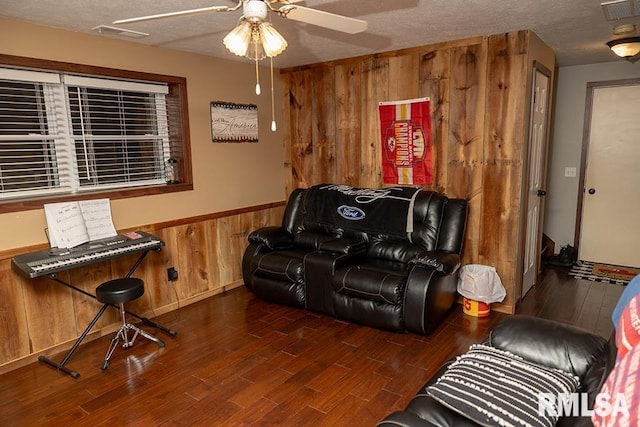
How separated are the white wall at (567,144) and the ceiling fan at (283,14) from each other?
4.11m

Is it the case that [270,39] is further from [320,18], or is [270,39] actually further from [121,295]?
[121,295]

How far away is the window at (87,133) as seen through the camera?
9.80 ft

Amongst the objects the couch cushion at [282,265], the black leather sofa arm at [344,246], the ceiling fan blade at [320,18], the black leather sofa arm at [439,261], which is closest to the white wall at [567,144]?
the black leather sofa arm at [439,261]

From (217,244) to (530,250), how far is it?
10.3 feet

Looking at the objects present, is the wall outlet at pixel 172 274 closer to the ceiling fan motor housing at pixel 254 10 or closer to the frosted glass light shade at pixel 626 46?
the ceiling fan motor housing at pixel 254 10

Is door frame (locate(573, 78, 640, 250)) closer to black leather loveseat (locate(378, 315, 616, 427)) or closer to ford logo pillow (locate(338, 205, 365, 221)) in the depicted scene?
ford logo pillow (locate(338, 205, 365, 221))

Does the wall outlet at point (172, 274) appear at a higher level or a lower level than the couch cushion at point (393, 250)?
lower

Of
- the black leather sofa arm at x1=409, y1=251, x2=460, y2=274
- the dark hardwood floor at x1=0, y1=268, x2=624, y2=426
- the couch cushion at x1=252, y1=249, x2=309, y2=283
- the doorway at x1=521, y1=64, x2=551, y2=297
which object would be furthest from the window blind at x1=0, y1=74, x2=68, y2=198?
the doorway at x1=521, y1=64, x2=551, y2=297

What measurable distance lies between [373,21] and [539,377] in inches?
99.8

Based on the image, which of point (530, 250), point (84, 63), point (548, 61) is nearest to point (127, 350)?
point (84, 63)

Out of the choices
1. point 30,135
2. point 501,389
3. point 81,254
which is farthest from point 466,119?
point 30,135

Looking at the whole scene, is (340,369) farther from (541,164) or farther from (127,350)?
(541,164)

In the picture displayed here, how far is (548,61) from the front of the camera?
4070mm

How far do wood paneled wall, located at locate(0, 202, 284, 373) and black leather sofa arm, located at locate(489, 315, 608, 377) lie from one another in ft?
9.53
